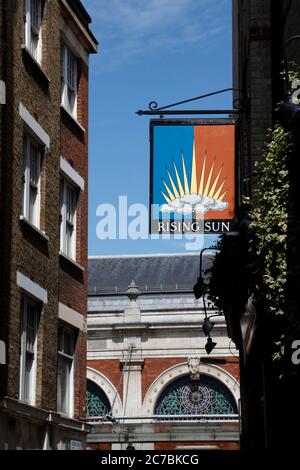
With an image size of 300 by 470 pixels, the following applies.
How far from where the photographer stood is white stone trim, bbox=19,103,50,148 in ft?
68.5

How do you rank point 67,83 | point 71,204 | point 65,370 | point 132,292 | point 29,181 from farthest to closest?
point 132,292, point 67,83, point 71,204, point 65,370, point 29,181

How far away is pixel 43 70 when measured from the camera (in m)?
22.7

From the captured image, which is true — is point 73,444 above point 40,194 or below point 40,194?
below

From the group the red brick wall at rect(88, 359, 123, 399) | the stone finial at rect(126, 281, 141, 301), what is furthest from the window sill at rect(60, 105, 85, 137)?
the stone finial at rect(126, 281, 141, 301)

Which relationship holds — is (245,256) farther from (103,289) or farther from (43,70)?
(103,289)

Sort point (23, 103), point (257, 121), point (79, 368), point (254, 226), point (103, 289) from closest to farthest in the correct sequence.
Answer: point (254, 226)
point (257, 121)
point (23, 103)
point (79, 368)
point (103, 289)

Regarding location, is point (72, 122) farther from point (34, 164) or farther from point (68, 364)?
point (68, 364)

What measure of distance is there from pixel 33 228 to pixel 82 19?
708cm

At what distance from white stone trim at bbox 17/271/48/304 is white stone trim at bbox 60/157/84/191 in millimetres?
3360

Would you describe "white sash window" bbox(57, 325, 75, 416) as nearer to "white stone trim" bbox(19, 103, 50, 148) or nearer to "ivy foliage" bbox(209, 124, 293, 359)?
"white stone trim" bbox(19, 103, 50, 148)

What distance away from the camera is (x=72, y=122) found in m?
25.2

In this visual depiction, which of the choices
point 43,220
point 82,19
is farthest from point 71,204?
point 82,19

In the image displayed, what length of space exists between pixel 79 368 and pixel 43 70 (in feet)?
21.4
